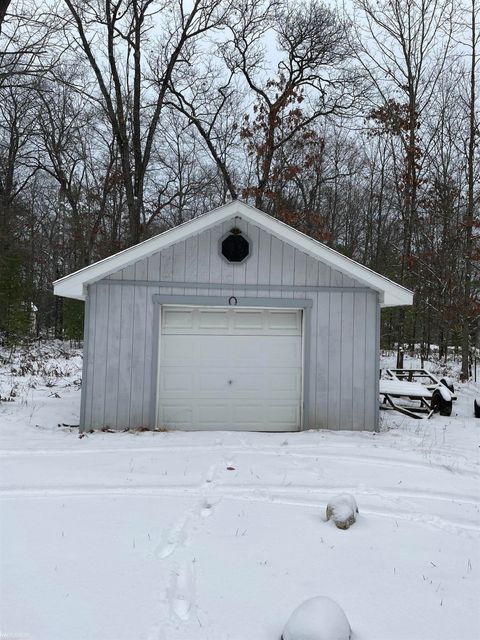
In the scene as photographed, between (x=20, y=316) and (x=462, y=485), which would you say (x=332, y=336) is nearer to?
(x=462, y=485)

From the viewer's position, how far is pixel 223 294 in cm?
822

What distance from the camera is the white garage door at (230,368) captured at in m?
8.28

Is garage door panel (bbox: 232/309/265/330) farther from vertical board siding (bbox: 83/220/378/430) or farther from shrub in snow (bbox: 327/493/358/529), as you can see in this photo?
shrub in snow (bbox: 327/493/358/529)

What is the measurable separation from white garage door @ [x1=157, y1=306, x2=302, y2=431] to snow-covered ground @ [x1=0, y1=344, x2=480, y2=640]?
1.11 m

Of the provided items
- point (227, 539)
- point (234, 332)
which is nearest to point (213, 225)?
point (234, 332)

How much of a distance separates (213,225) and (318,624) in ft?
21.0

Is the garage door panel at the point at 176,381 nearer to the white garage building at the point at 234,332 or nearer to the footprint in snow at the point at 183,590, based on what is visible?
the white garage building at the point at 234,332

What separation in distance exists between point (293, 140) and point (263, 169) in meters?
2.03

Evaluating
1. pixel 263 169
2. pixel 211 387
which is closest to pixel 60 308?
pixel 263 169

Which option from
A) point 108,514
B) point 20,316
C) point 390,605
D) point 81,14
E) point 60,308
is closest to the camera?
point 390,605

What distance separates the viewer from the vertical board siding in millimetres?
7957

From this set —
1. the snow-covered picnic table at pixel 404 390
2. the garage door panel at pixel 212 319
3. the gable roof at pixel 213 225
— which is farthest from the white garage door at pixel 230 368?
the snow-covered picnic table at pixel 404 390

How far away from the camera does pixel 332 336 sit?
8.33 metres

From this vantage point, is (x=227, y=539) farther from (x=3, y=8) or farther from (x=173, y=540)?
(x=3, y=8)
